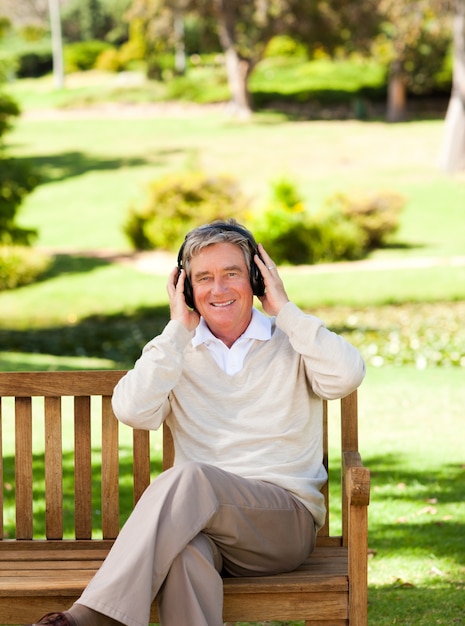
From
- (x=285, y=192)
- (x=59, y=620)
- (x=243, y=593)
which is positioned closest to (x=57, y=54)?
(x=285, y=192)

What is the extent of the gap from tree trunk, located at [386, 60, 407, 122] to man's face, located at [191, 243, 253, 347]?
130 feet

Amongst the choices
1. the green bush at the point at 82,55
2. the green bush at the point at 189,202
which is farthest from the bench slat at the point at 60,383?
the green bush at the point at 82,55

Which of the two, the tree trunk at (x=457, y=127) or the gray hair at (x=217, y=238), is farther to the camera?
the tree trunk at (x=457, y=127)

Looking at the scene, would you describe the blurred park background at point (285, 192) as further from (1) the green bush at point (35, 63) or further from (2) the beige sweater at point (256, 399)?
(2) the beige sweater at point (256, 399)

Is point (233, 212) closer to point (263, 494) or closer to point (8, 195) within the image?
point (8, 195)

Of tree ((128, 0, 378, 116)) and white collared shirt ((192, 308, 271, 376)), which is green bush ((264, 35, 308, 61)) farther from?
white collared shirt ((192, 308, 271, 376))

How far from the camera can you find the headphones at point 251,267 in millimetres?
3773

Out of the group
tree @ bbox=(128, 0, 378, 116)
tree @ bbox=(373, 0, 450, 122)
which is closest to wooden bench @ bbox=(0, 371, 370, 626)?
tree @ bbox=(373, 0, 450, 122)

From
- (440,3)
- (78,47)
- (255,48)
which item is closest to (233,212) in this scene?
(440,3)

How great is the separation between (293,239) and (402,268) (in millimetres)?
2322

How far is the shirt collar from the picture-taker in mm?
3764

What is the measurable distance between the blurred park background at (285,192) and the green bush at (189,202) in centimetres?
5

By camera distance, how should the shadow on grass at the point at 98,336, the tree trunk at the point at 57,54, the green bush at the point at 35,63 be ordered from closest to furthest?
the shadow on grass at the point at 98,336 → the tree trunk at the point at 57,54 → the green bush at the point at 35,63

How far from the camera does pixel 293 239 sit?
2142 centimetres
